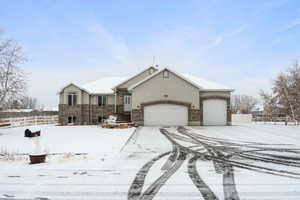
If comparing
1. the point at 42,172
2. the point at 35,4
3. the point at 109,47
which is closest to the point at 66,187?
Result: the point at 42,172

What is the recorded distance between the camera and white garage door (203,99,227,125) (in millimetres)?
21141

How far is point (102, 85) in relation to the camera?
87.2 feet

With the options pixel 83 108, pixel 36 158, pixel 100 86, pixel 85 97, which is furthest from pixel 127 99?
pixel 36 158

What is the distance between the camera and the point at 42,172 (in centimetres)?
601

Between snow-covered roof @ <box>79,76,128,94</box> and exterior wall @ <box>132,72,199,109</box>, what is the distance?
5.52 metres

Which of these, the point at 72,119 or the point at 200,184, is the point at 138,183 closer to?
the point at 200,184

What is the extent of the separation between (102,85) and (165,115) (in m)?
10.4

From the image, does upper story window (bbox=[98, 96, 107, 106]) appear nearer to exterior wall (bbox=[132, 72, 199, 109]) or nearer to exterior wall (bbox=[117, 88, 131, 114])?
exterior wall (bbox=[117, 88, 131, 114])

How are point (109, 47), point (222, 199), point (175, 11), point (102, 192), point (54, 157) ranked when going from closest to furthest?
point (222, 199)
point (102, 192)
point (54, 157)
point (175, 11)
point (109, 47)

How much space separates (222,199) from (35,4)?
15590mm

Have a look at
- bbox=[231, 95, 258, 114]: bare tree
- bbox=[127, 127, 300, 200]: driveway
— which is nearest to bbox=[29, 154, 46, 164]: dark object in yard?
bbox=[127, 127, 300, 200]: driveway

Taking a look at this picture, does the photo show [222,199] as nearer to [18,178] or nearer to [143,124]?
[18,178]

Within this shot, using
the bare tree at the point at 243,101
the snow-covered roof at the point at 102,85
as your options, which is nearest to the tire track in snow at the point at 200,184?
the snow-covered roof at the point at 102,85

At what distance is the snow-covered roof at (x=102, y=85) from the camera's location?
24655mm
